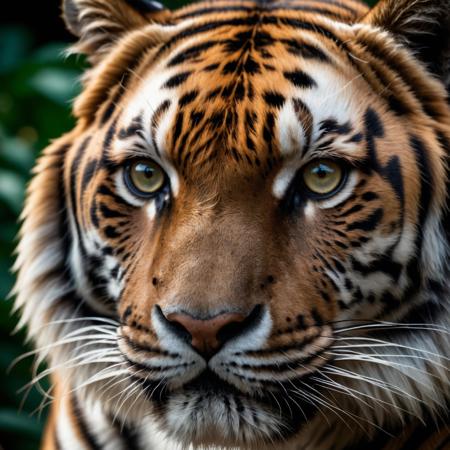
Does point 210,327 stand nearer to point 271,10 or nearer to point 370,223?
point 370,223

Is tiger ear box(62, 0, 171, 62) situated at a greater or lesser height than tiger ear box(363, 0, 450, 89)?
lesser

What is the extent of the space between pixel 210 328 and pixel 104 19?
962 millimetres

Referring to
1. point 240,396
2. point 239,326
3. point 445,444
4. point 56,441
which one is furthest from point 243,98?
point 56,441

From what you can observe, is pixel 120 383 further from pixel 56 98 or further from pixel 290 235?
pixel 56 98

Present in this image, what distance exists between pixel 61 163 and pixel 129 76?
1.01ft

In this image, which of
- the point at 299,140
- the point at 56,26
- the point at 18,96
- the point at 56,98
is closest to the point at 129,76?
the point at 299,140

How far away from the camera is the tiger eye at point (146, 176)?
2117mm

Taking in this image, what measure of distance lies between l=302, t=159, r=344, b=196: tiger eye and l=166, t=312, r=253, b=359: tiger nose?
0.35 metres

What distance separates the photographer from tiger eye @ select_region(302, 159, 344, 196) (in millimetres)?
1996

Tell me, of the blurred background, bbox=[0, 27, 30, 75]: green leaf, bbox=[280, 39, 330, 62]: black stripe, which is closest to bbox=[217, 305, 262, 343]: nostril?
bbox=[280, 39, 330, 62]: black stripe

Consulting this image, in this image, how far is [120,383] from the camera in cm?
224

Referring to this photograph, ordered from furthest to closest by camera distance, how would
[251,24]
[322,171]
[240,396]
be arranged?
[251,24] → [322,171] → [240,396]

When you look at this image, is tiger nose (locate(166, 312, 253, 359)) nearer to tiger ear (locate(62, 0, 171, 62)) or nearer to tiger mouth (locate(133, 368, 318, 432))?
tiger mouth (locate(133, 368, 318, 432))

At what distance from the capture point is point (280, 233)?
1.95 metres
